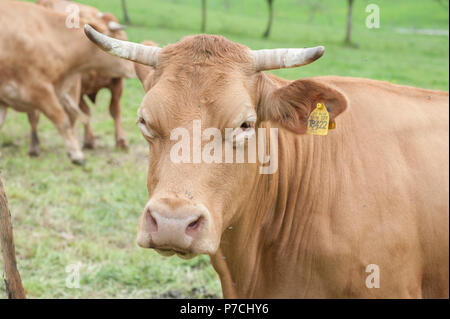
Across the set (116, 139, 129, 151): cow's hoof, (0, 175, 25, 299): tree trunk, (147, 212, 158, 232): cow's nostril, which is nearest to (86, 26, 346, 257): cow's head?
(147, 212, 158, 232): cow's nostril

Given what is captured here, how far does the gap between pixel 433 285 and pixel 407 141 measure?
103 centimetres

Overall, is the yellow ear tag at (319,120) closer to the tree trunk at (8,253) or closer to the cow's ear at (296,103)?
the cow's ear at (296,103)

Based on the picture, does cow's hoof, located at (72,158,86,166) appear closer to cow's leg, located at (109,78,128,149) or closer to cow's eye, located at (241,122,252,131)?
cow's leg, located at (109,78,128,149)

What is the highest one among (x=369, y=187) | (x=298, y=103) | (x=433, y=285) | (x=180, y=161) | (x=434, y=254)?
(x=298, y=103)

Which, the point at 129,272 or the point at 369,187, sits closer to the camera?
the point at 369,187

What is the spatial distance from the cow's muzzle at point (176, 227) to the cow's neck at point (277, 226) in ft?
2.59

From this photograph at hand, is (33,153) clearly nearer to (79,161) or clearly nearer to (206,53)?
(79,161)

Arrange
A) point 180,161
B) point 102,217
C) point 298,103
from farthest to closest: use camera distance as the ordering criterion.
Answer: point 102,217 < point 298,103 < point 180,161

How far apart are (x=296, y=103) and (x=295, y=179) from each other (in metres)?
0.63

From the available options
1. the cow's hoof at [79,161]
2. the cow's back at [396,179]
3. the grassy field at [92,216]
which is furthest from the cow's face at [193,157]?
the cow's hoof at [79,161]

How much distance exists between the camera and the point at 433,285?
11.2ft

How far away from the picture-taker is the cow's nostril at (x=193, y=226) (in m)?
2.25
